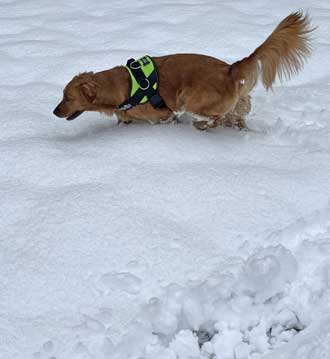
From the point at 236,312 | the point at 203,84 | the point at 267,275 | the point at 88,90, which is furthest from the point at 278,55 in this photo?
the point at 236,312

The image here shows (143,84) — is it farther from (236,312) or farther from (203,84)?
(236,312)

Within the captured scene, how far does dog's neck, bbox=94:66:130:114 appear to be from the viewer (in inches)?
145

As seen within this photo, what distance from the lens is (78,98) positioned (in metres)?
3.68

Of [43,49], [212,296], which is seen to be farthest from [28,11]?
[212,296]

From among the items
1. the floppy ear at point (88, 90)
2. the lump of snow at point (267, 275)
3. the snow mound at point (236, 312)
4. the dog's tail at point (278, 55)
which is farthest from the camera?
the floppy ear at point (88, 90)

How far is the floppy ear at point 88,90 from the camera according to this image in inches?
143

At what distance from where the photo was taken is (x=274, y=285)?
2289 millimetres

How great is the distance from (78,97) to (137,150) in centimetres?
74

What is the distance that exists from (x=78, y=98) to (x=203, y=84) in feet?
3.01

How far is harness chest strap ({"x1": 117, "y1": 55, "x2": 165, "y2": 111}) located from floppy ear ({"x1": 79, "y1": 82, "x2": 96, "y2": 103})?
22 cm

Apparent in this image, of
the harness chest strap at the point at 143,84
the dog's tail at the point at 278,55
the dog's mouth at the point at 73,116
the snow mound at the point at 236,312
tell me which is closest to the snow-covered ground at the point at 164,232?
the snow mound at the point at 236,312

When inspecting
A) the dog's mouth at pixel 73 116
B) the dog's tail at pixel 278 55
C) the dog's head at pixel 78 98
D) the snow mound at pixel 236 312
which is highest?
the dog's tail at pixel 278 55

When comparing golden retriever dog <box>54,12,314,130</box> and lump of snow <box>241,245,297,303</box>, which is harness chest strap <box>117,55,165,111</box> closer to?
golden retriever dog <box>54,12,314,130</box>

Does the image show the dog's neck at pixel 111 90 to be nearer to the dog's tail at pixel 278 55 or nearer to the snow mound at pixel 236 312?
the dog's tail at pixel 278 55
